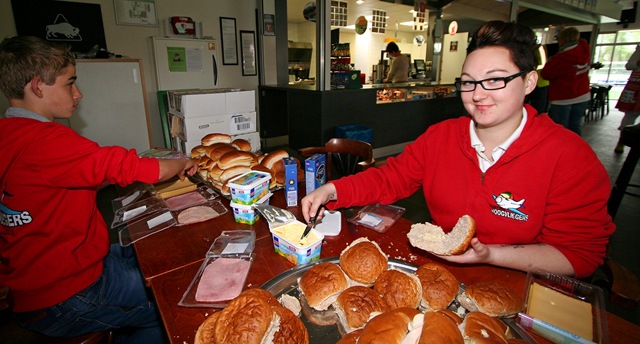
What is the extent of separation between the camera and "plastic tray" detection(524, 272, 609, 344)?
0.86m

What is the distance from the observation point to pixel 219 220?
1616 mm

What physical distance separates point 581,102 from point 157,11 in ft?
24.0

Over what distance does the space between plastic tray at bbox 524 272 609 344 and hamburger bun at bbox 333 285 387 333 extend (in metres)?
0.42

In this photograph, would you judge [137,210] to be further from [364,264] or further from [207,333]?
[364,264]

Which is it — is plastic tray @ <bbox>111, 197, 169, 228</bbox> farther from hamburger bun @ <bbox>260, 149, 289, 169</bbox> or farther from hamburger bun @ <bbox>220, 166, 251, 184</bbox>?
hamburger bun @ <bbox>260, 149, 289, 169</bbox>

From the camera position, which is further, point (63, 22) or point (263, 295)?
point (63, 22)

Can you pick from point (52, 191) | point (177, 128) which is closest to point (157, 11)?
point (177, 128)

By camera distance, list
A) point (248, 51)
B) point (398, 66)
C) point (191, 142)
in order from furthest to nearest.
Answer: point (398, 66) < point (248, 51) < point (191, 142)

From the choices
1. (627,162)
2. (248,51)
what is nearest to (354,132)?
(248,51)

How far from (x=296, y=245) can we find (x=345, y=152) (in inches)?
71.3

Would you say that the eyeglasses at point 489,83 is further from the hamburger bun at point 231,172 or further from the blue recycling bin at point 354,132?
the blue recycling bin at point 354,132

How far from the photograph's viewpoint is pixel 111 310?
4.66 feet

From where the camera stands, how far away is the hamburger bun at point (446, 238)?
107cm

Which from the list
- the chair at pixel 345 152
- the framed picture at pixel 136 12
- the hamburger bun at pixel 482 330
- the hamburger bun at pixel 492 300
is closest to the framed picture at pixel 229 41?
the framed picture at pixel 136 12
